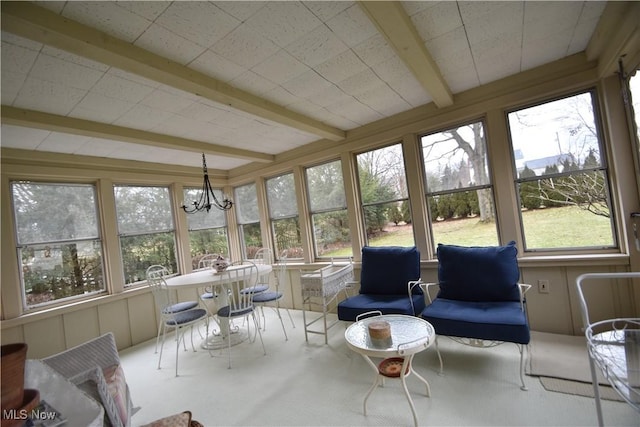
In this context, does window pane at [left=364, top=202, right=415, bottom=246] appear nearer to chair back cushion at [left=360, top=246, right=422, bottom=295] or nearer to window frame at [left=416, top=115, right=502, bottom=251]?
window frame at [left=416, top=115, right=502, bottom=251]

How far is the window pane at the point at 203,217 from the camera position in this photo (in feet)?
14.8

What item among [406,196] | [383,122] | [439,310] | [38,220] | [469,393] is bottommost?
[469,393]

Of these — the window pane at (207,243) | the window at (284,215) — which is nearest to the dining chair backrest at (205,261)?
the window pane at (207,243)

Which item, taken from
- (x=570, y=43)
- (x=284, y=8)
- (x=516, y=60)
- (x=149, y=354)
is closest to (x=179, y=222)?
(x=149, y=354)

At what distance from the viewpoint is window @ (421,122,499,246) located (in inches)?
114

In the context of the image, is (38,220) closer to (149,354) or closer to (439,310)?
(149,354)

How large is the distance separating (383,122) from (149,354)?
3804mm

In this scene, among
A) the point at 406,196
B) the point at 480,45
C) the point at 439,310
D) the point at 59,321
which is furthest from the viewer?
the point at 406,196

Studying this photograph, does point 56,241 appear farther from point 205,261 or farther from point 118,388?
point 118,388

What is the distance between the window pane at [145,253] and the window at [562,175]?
4.51 metres

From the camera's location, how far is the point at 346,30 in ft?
5.62

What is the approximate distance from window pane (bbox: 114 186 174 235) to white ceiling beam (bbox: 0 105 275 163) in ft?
4.24

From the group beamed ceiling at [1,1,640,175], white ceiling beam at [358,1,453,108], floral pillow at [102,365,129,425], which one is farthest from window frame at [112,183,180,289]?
white ceiling beam at [358,1,453,108]

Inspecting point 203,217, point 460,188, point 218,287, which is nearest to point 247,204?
point 203,217
